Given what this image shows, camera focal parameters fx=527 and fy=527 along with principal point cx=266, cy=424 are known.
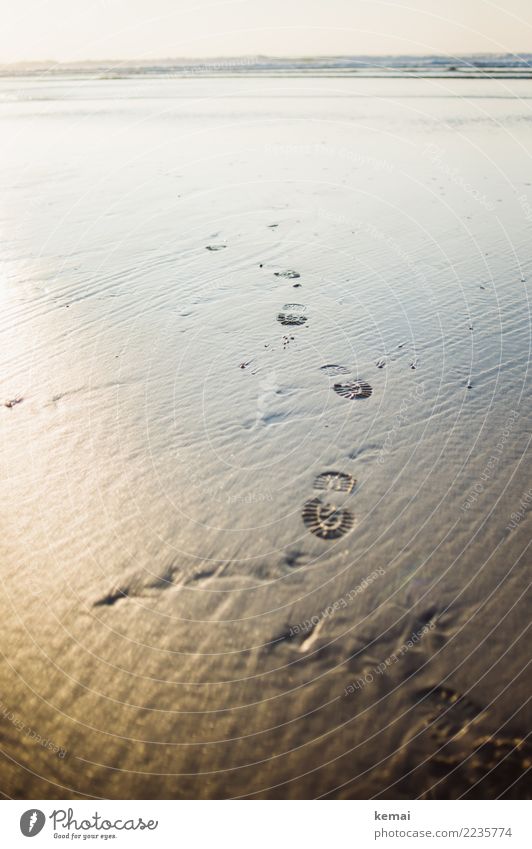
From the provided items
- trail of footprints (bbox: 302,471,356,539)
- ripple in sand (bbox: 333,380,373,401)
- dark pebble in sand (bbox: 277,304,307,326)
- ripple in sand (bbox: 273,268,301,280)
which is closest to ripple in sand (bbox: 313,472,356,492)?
trail of footprints (bbox: 302,471,356,539)

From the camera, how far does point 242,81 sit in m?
29.0

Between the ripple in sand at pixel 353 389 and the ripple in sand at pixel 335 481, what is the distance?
1.10m

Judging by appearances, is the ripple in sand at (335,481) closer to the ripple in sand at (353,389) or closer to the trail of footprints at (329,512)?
the trail of footprints at (329,512)

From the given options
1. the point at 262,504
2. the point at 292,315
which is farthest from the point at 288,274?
the point at 262,504

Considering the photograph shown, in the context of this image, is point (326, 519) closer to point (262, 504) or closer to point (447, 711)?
point (262, 504)

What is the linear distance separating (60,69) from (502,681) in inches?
2141

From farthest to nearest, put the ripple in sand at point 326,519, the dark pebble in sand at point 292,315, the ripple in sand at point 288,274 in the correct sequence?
the ripple in sand at point 288,274 → the dark pebble in sand at point 292,315 → the ripple in sand at point 326,519

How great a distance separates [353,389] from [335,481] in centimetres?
135

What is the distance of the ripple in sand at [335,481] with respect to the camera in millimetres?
4246

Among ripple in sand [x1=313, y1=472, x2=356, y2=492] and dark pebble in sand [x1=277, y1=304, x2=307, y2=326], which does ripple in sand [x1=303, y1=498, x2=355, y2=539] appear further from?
dark pebble in sand [x1=277, y1=304, x2=307, y2=326]

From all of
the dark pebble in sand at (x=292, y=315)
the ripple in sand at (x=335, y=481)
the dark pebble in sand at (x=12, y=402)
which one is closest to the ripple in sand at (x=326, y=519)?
the ripple in sand at (x=335, y=481)

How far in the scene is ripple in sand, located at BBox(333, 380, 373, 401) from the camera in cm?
523

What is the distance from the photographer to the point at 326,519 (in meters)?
4.01
